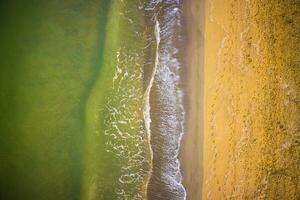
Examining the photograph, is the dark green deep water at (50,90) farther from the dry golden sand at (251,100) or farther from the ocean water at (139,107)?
the dry golden sand at (251,100)

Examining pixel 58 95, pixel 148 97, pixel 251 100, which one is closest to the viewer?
pixel 251 100

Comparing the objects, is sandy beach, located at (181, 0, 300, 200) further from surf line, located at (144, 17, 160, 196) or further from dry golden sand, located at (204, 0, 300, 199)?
surf line, located at (144, 17, 160, 196)

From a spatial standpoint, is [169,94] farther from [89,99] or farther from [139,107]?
[89,99]

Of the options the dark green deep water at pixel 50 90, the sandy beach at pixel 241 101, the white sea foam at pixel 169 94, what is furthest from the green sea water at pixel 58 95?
the sandy beach at pixel 241 101

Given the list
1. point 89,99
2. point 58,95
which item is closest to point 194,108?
point 89,99

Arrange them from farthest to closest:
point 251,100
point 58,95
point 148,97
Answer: point 58,95 < point 148,97 < point 251,100
